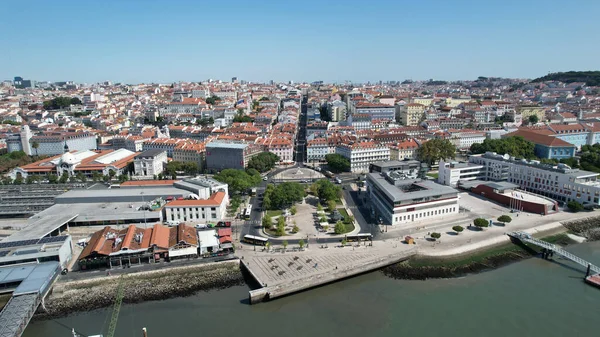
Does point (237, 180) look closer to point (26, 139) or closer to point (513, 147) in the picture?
point (513, 147)

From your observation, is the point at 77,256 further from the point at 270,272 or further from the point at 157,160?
the point at 157,160

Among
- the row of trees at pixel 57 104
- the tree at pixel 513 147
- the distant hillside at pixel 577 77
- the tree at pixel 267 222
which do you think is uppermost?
the distant hillside at pixel 577 77

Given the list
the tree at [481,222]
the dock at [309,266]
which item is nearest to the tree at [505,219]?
the tree at [481,222]

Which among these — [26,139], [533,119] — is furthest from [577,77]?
[26,139]

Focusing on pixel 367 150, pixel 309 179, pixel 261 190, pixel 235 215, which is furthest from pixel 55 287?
pixel 367 150

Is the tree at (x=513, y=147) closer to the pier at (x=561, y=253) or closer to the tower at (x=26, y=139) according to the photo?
the pier at (x=561, y=253)
